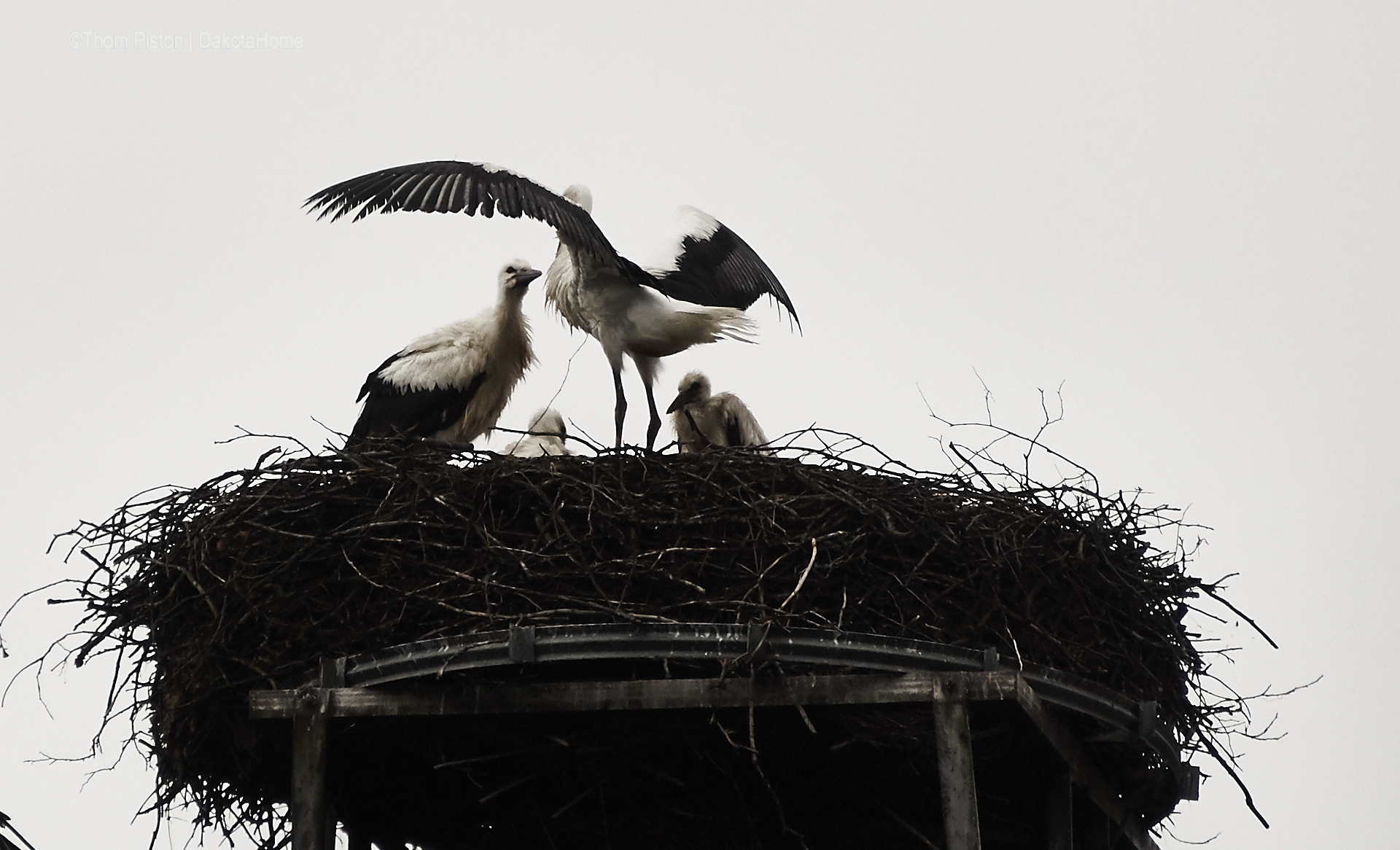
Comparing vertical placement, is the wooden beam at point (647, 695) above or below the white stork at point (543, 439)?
below

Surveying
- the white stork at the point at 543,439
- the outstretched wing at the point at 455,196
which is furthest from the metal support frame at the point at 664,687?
the white stork at the point at 543,439

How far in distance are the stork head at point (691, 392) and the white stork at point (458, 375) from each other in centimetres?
68

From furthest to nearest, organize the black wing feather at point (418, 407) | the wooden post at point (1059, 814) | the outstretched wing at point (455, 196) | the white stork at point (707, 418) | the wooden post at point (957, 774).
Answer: the white stork at point (707, 418) → the black wing feather at point (418, 407) → the outstretched wing at point (455, 196) → the wooden post at point (1059, 814) → the wooden post at point (957, 774)

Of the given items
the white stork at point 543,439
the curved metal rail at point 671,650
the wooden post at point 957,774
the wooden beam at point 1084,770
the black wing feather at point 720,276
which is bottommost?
the wooden post at point 957,774

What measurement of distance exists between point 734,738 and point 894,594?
0.71 m

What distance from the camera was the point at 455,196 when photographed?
249 inches

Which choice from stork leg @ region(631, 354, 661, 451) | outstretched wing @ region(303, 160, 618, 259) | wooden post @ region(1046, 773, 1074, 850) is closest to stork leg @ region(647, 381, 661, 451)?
stork leg @ region(631, 354, 661, 451)

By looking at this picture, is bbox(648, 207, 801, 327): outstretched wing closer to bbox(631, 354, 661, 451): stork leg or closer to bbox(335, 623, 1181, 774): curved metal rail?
bbox(631, 354, 661, 451): stork leg

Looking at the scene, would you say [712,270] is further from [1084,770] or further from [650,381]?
[1084,770]

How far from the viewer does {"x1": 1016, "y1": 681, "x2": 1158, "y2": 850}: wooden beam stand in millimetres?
5039

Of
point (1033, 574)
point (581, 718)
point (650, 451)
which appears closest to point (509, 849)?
point (581, 718)

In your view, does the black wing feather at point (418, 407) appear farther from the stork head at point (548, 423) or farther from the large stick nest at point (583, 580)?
the large stick nest at point (583, 580)

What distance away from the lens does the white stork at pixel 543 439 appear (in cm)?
776

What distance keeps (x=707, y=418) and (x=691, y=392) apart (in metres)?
0.14
